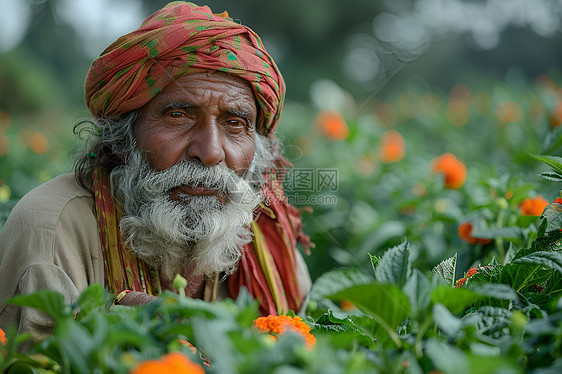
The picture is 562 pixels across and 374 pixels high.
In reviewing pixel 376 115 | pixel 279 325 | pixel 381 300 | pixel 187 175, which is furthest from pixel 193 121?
pixel 376 115

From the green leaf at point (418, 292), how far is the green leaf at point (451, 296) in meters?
0.02

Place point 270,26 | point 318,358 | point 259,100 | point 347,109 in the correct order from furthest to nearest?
1. point 270,26
2. point 347,109
3. point 259,100
4. point 318,358

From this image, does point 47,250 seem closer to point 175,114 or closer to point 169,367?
point 175,114

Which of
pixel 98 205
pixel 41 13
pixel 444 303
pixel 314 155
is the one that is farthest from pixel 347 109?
pixel 41 13

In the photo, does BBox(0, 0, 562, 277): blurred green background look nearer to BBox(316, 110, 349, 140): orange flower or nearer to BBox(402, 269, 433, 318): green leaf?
BBox(316, 110, 349, 140): orange flower

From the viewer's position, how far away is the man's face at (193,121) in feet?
5.45

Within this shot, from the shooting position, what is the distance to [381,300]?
2.90 feet

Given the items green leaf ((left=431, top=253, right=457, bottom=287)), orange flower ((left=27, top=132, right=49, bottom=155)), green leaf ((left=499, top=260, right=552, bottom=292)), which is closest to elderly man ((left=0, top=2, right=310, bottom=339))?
green leaf ((left=431, top=253, right=457, bottom=287))

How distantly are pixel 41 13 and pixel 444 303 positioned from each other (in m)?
11.4

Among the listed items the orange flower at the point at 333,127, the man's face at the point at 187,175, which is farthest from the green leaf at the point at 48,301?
the orange flower at the point at 333,127

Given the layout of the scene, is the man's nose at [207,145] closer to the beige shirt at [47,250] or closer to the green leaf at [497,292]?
the beige shirt at [47,250]

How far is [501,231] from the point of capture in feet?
5.11

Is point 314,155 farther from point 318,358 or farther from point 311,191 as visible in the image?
point 318,358

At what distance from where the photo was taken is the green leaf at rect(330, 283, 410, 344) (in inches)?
33.5
